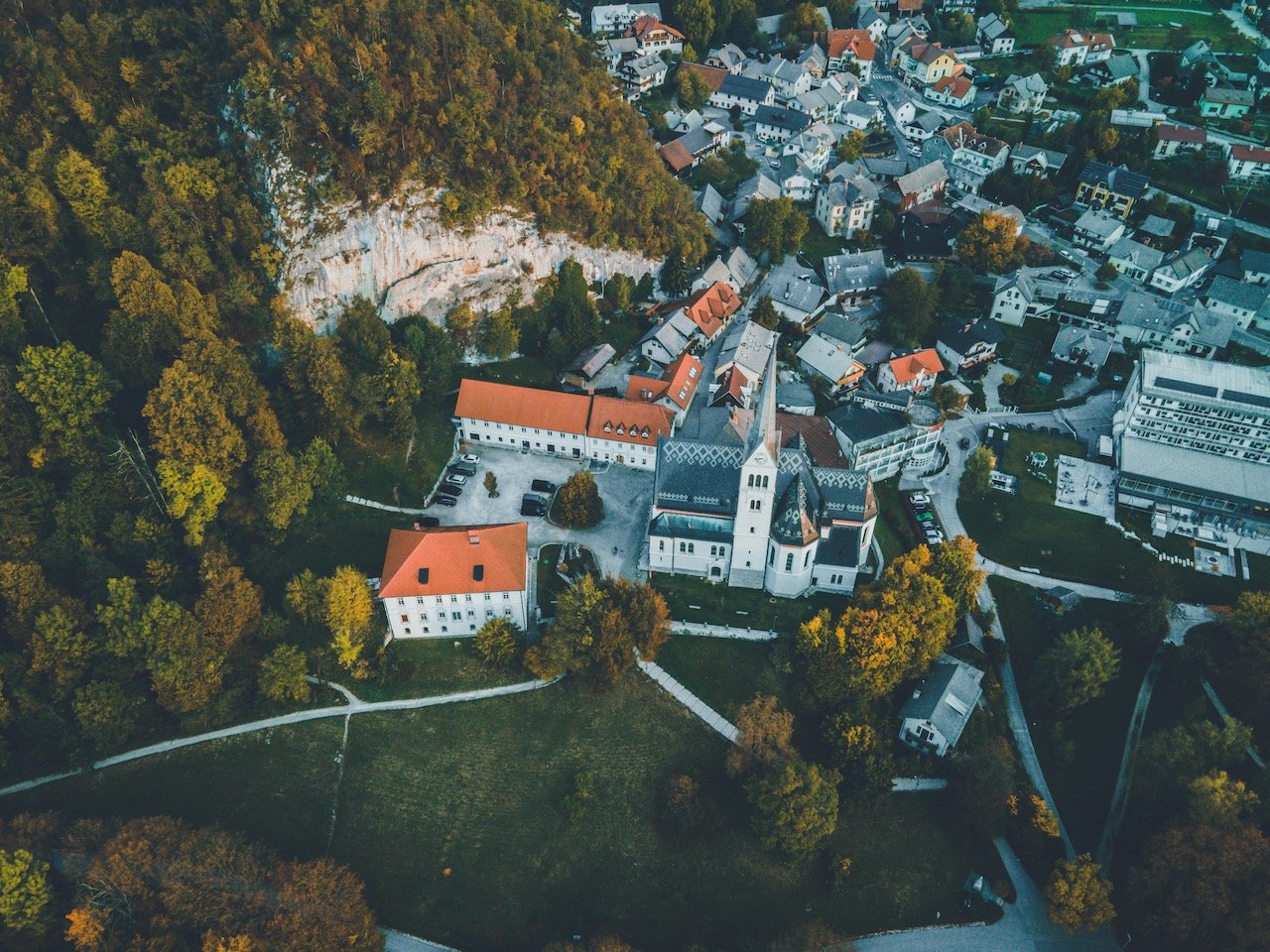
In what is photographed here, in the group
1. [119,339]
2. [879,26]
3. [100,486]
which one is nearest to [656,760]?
[100,486]

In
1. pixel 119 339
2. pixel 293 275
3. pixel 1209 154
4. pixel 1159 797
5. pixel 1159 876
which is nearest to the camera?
pixel 1159 876

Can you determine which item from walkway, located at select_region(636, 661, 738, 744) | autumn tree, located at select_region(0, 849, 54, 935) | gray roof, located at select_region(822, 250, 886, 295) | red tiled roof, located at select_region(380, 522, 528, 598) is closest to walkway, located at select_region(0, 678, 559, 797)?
red tiled roof, located at select_region(380, 522, 528, 598)

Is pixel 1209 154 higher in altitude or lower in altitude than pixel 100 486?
higher

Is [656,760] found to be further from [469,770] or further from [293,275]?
[293,275]

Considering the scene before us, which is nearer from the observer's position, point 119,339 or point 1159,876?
point 1159,876

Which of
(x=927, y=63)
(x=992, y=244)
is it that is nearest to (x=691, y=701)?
(x=992, y=244)

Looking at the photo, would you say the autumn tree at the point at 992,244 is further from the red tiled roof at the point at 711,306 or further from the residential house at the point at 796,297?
the red tiled roof at the point at 711,306
